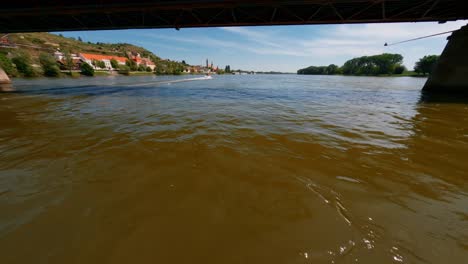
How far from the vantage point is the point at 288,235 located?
6.18ft

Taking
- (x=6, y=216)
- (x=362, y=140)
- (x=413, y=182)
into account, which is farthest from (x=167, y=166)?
(x=362, y=140)

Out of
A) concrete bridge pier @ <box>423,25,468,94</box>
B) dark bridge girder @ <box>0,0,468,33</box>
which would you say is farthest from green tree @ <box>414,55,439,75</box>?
dark bridge girder @ <box>0,0,468,33</box>

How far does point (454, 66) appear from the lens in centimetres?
1477

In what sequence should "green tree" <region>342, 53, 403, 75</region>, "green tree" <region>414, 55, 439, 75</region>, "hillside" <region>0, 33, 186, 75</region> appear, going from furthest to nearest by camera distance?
"green tree" <region>342, 53, 403, 75</region> → "green tree" <region>414, 55, 439, 75</region> → "hillside" <region>0, 33, 186, 75</region>

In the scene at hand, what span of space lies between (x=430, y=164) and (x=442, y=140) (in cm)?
241

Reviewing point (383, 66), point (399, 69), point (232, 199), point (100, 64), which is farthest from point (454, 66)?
point (383, 66)

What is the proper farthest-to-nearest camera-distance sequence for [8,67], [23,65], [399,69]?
[399,69] → [23,65] → [8,67]

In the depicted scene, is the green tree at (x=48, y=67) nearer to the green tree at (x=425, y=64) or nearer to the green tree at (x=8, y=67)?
the green tree at (x=8, y=67)

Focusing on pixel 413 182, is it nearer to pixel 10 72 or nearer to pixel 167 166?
pixel 167 166

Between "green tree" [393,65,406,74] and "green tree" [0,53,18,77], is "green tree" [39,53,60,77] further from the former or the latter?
"green tree" [393,65,406,74]

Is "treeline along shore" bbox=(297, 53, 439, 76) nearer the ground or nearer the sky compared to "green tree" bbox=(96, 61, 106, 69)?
nearer the sky

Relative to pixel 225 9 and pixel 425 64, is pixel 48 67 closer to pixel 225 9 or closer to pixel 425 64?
pixel 225 9

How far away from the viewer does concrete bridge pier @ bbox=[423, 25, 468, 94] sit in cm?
1432

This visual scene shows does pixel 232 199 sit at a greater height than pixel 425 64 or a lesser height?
lesser
